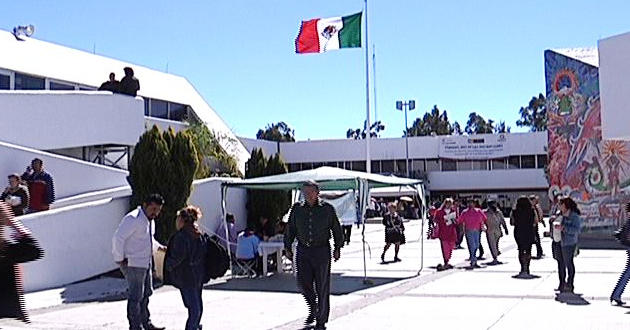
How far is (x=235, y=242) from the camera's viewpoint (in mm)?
18250

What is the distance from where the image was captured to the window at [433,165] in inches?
2516

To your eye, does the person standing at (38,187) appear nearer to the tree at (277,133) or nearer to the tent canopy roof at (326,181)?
the tent canopy roof at (326,181)

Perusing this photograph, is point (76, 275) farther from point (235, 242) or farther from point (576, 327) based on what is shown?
point (576, 327)

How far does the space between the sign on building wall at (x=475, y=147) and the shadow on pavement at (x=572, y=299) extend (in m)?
50.6

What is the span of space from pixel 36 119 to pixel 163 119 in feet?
46.2

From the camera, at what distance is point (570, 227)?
12820mm

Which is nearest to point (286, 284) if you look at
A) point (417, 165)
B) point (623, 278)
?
point (623, 278)

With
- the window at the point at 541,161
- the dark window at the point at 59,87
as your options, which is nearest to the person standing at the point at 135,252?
the dark window at the point at 59,87

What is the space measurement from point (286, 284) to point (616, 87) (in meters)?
9.36

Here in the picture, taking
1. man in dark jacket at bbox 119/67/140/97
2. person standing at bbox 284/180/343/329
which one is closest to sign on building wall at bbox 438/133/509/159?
man in dark jacket at bbox 119/67/140/97

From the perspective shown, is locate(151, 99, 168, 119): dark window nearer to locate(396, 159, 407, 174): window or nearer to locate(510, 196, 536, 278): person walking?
locate(510, 196, 536, 278): person walking

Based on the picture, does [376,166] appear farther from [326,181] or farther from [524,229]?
[326,181]

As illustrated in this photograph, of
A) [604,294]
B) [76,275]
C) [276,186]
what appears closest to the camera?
[604,294]

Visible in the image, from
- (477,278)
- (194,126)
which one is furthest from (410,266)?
(194,126)
